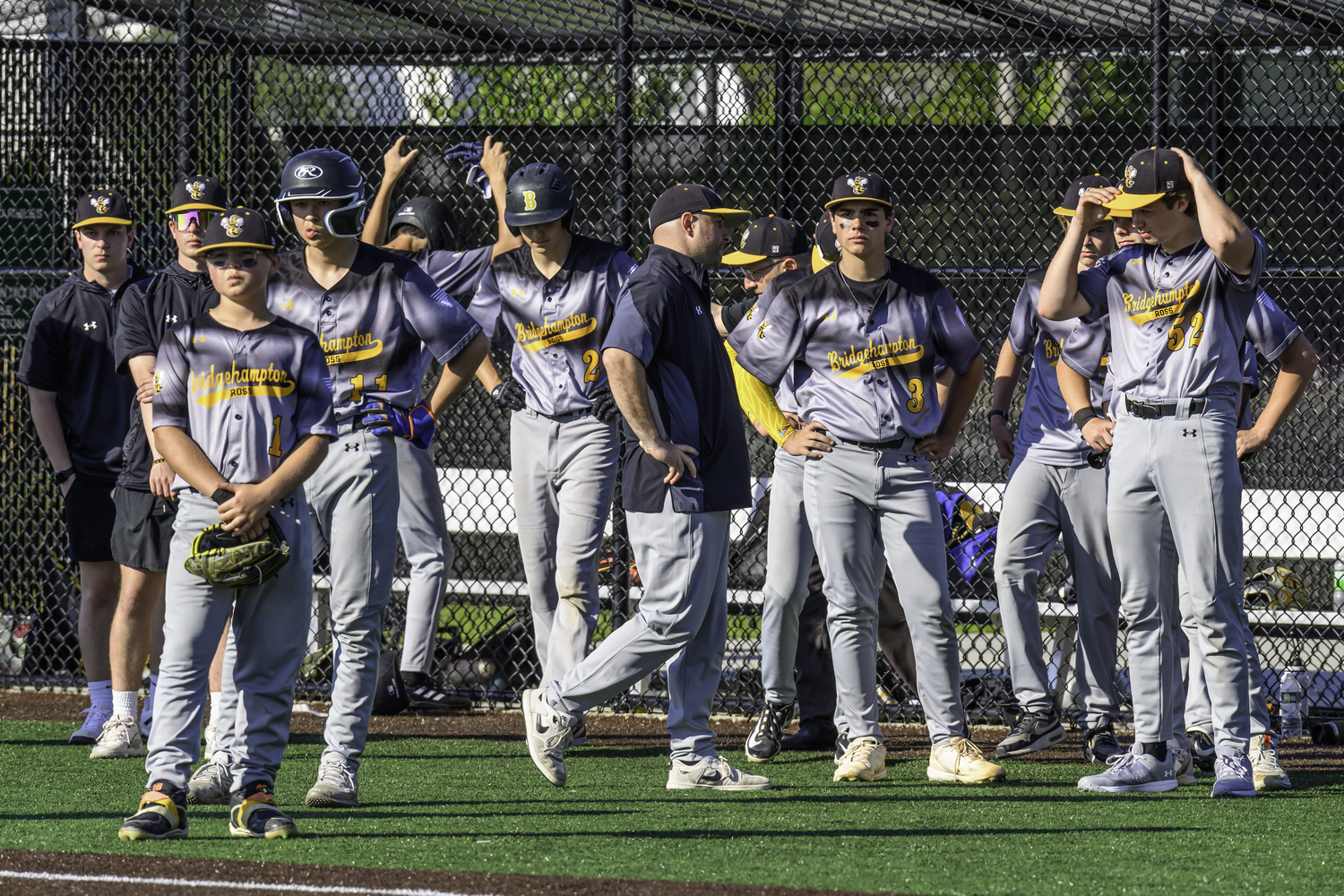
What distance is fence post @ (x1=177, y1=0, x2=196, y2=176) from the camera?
328 inches

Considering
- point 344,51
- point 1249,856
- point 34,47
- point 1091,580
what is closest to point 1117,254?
point 1091,580

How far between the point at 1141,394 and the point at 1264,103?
340 cm

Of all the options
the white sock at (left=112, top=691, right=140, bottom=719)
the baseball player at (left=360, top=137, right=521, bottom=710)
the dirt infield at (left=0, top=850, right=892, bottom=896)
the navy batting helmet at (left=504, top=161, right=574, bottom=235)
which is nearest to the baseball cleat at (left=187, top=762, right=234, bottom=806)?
the dirt infield at (left=0, top=850, right=892, bottom=896)

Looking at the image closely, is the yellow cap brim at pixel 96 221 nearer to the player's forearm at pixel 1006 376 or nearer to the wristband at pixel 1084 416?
the player's forearm at pixel 1006 376

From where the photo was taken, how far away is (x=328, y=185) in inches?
193

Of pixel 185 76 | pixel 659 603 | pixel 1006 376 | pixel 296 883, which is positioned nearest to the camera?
pixel 296 883

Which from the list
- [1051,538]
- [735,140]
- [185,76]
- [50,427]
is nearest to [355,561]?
[50,427]

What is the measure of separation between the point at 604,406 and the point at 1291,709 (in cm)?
346

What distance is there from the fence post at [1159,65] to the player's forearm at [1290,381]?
1833 millimetres

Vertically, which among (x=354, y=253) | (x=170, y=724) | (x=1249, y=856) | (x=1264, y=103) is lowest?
(x=1249, y=856)

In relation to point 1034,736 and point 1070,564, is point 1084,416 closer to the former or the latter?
point 1070,564

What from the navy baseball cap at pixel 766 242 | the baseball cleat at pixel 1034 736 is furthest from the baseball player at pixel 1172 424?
the navy baseball cap at pixel 766 242

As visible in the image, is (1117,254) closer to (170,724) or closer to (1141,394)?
(1141,394)

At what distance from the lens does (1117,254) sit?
5457mm
